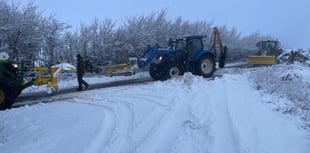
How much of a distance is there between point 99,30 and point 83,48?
225 centimetres

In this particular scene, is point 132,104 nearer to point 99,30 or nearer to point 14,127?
point 14,127

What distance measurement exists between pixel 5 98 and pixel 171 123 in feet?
22.3

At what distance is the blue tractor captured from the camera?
17.0 m

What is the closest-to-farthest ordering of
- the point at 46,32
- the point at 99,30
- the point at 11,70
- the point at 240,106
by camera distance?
1. the point at 240,106
2. the point at 11,70
3. the point at 46,32
4. the point at 99,30

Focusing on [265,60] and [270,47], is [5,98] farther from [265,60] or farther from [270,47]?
[270,47]

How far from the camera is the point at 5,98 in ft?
37.5

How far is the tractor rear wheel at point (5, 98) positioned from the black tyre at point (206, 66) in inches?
376

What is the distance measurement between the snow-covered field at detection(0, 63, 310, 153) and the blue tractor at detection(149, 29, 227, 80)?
5880mm

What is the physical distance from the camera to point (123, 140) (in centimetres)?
625

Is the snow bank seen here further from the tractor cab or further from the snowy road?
the tractor cab

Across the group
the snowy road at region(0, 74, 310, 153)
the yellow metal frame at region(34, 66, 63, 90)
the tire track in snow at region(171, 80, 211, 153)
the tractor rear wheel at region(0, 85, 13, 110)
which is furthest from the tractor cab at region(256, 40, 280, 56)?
the tractor rear wheel at region(0, 85, 13, 110)

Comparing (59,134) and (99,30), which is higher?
(99,30)

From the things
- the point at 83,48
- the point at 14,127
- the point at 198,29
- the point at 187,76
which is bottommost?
the point at 14,127

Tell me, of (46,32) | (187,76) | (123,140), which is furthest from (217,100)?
(46,32)
